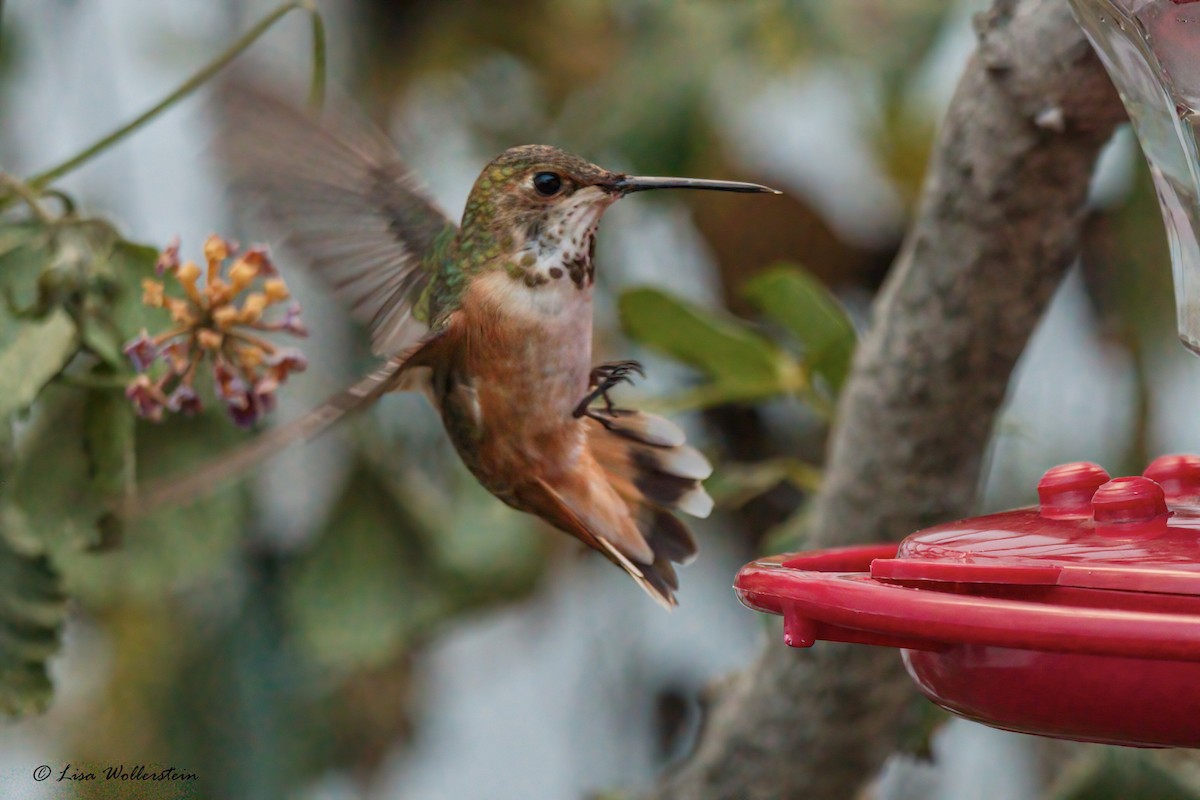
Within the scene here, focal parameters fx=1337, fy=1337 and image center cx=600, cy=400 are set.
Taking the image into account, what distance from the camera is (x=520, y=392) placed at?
0.99 metres

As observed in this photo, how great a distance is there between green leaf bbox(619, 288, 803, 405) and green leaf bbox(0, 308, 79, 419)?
0.71m

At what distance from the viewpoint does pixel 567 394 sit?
1.00m

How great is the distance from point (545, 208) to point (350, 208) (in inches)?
8.7

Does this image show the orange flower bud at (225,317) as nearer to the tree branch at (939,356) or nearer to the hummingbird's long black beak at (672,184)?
the hummingbird's long black beak at (672,184)

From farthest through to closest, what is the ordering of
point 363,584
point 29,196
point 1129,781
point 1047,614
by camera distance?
1. point 363,584
2. point 1129,781
3. point 29,196
4. point 1047,614

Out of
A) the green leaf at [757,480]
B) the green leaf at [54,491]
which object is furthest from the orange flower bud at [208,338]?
the green leaf at [757,480]

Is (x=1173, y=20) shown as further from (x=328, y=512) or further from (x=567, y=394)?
(x=328, y=512)

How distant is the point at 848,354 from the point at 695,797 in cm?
58

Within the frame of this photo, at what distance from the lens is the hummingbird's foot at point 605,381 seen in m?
1.00

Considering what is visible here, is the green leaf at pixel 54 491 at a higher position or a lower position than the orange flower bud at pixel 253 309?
lower

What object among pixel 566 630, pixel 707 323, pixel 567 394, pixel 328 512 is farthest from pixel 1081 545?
pixel 566 630

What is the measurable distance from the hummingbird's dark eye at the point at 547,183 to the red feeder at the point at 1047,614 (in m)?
0.31

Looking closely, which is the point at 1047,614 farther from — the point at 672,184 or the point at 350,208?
the point at 350,208

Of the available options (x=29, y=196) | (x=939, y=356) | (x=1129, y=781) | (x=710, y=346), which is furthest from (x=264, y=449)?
(x=1129, y=781)
